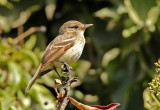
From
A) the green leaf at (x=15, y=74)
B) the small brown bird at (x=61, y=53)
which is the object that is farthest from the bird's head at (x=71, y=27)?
the green leaf at (x=15, y=74)

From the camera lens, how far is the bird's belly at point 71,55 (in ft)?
10.3

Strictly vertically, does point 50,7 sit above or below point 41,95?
above

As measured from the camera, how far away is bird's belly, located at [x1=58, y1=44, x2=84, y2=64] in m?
3.15

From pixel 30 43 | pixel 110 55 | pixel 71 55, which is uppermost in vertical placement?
pixel 110 55

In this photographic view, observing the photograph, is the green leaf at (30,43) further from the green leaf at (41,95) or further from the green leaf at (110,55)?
the green leaf at (110,55)

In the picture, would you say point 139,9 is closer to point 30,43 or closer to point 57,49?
point 30,43

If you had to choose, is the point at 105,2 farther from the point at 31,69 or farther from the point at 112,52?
the point at 31,69

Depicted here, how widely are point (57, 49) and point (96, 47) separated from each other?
1.99m

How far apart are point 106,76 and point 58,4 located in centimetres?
129

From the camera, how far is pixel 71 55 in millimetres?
3176

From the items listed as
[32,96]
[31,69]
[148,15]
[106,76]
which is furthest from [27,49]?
[148,15]

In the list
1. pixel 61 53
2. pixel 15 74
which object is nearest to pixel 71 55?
pixel 61 53

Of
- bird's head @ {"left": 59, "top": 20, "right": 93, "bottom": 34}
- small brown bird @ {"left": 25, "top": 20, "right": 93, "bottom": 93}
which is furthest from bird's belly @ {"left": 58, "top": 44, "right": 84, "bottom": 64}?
bird's head @ {"left": 59, "top": 20, "right": 93, "bottom": 34}

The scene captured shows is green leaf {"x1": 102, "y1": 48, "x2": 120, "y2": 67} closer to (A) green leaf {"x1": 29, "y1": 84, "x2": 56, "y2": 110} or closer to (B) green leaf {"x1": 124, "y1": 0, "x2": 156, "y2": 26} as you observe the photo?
(B) green leaf {"x1": 124, "y1": 0, "x2": 156, "y2": 26}
